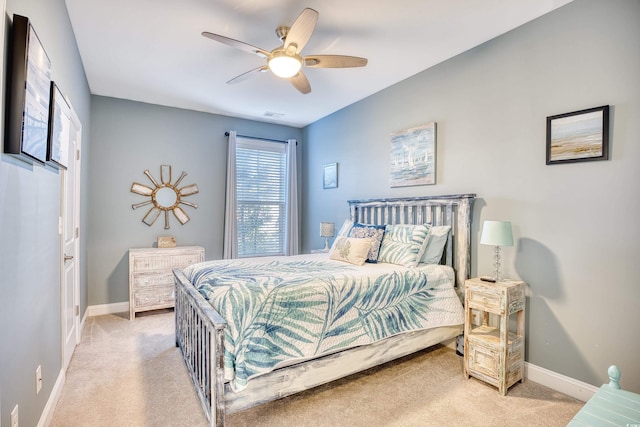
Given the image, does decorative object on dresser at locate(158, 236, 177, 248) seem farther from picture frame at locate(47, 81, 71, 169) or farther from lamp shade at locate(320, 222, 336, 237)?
picture frame at locate(47, 81, 71, 169)

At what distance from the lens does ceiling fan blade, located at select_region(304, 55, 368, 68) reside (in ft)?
8.13

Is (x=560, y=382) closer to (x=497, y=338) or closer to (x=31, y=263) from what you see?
(x=497, y=338)

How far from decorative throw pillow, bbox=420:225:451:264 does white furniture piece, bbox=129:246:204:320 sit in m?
2.95

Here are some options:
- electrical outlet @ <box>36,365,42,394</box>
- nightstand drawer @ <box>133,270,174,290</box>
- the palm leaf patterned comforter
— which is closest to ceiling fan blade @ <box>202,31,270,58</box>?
the palm leaf patterned comforter

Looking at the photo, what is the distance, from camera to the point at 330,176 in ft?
16.1

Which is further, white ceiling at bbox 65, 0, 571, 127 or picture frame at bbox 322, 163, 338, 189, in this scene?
picture frame at bbox 322, 163, 338, 189

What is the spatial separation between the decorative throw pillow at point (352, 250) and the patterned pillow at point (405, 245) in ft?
0.65

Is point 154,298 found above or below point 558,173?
below

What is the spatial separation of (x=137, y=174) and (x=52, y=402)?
301 centimetres

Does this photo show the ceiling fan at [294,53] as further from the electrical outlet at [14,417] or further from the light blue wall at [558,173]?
the electrical outlet at [14,417]

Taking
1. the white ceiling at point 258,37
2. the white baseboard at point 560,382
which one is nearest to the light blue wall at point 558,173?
the white baseboard at point 560,382

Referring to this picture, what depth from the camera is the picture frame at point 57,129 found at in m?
1.86

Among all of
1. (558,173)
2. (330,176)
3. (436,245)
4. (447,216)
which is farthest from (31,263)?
(330,176)

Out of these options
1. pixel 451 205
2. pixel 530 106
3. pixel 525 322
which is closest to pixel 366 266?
pixel 451 205
